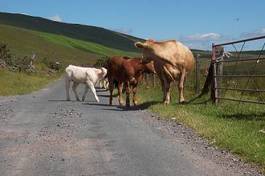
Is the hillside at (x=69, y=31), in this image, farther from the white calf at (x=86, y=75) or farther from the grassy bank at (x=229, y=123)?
the grassy bank at (x=229, y=123)

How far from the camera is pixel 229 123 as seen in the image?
42.8 feet

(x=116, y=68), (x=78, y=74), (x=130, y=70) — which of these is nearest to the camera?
(x=130, y=70)

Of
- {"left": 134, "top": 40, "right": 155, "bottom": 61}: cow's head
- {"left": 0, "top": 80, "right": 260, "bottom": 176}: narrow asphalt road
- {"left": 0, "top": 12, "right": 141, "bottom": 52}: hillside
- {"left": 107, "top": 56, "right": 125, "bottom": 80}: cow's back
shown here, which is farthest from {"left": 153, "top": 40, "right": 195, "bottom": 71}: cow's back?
{"left": 0, "top": 12, "right": 141, "bottom": 52}: hillside

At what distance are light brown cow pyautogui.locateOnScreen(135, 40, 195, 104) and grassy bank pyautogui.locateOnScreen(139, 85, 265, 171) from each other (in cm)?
104

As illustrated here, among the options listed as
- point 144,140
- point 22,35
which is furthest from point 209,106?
point 22,35

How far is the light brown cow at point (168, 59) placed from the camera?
62.0 ft

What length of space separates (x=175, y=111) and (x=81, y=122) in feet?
9.85

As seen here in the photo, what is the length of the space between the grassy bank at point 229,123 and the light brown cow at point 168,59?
1044 mm

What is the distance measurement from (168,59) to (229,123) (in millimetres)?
6116

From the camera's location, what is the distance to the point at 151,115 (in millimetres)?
15781

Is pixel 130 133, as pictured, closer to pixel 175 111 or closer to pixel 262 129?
pixel 262 129

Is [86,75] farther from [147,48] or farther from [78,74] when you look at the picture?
[147,48]

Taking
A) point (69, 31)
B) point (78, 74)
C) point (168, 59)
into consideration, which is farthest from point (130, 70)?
point (69, 31)

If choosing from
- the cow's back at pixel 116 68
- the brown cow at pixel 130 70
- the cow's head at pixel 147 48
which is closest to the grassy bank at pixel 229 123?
the cow's head at pixel 147 48
